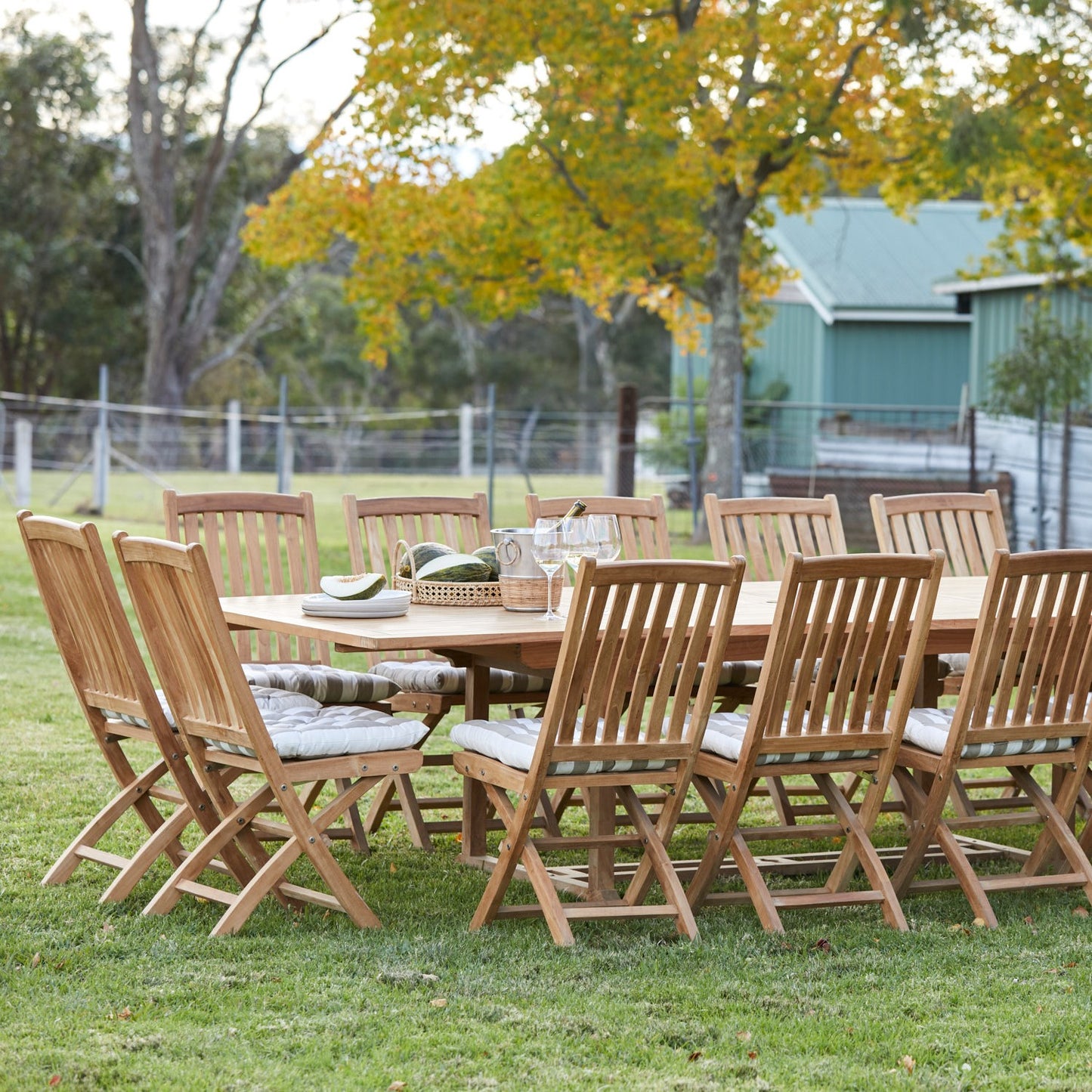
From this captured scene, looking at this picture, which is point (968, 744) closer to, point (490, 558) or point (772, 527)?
point (490, 558)

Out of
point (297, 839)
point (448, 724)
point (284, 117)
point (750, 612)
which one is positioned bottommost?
point (448, 724)

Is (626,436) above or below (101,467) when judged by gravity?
above

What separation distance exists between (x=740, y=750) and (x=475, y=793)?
42.5 inches

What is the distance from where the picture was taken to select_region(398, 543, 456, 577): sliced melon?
5.07 m

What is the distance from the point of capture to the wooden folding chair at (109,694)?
4395mm

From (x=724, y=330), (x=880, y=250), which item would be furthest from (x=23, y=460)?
(x=880, y=250)

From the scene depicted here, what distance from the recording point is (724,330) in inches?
619

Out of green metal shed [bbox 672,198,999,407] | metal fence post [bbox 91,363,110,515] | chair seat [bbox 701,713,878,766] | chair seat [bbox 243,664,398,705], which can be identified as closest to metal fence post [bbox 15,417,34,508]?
metal fence post [bbox 91,363,110,515]

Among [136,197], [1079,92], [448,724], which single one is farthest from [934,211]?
[448,724]

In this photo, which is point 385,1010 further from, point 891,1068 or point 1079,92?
point 1079,92

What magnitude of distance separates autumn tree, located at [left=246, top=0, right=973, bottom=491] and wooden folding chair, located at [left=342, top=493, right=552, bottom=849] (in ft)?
24.3

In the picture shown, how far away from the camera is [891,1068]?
11.1 ft

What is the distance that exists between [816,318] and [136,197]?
51.2 feet

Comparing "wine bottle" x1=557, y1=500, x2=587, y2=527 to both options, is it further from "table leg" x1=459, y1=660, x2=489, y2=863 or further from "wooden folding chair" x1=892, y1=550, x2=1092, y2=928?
"wooden folding chair" x1=892, y1=550, x2=1092, y2=928
